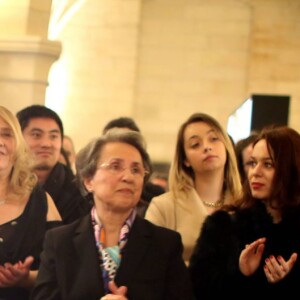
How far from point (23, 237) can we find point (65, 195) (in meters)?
0.74

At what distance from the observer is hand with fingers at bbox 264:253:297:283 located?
322 centimetres

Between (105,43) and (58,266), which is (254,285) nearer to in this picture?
(58,266)

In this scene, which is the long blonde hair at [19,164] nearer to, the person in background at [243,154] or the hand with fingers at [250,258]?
the hand with fingers at [250,258]

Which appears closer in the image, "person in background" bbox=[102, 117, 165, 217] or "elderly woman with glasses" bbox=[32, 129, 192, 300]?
"elderly woman with glasses" bbox=[32, 129, 192, 300]

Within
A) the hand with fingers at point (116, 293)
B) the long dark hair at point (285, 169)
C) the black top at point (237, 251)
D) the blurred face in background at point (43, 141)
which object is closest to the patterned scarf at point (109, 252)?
the hand with fingers at point (116, 293)

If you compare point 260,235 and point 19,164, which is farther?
point 19,164

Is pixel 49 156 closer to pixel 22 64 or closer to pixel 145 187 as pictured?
pixel 145 187

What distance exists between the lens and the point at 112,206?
3.25 meters

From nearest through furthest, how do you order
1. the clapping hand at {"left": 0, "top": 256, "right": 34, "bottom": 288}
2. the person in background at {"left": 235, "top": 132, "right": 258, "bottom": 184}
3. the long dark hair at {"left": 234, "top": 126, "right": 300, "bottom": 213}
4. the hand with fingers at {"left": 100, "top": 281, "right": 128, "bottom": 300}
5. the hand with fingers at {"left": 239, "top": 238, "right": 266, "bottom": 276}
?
1. the hand with fingers at {"left": 100, "top": 281, "right": 128, "bottom": 300}
2. the hand with fingers at {"left": 239, "top": 238, "right": 266, "bottom": 276}
3. the long dark hair at {"left": 234, "top": 126, "right": 300, "bottom": 213}
4. the clapping hand at {"left": 0, "top": 256, "right": 34, "bottom": 288}
5. the person in background at {"left": 235, "top": 132, "right": 258, "bottom": 184}

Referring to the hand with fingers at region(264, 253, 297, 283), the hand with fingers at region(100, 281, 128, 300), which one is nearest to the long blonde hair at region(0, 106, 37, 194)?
the hand with fingers at region(100, 281, 128, 300)

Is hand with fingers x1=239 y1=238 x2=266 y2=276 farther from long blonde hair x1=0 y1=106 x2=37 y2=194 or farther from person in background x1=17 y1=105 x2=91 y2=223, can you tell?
person in background x1=17 y1=105 x2=91 y2=223

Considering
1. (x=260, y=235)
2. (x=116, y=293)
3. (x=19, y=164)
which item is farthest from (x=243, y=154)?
(x=116, y=293)

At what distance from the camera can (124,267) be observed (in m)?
3.16

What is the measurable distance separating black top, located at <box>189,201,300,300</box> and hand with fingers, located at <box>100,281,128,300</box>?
1.67ft
